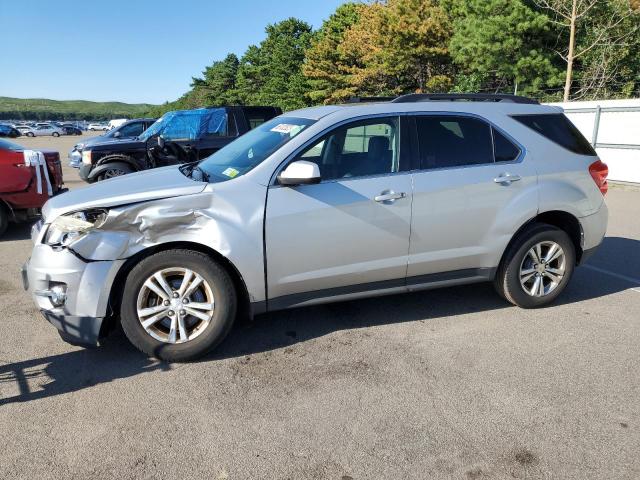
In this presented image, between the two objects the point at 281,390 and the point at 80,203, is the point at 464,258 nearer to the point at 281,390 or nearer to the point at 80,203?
the point at 281,390

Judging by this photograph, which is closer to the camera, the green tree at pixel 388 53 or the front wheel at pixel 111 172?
→ the front wheel at pixel 111 172

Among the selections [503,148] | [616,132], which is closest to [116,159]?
[503,148]

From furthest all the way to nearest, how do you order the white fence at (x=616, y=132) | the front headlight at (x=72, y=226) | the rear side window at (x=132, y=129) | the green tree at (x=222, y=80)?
1. the green tree at (x=222, y=80)
2. the rear side window at (x=132, y=129)
3. the white fence at (x=616, y=132)
4. the front headlight at (x=72, y=226)

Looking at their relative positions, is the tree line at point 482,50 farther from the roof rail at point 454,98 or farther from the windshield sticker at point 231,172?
the windshield sticker at point 231,172

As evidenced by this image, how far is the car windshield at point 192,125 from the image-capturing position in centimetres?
1030

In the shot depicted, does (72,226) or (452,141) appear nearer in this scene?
(72,226)

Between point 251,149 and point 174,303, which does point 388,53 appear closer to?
point 251,149

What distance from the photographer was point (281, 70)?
5112cm

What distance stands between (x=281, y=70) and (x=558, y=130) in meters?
49.8

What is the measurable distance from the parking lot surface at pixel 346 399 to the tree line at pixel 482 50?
519 inches

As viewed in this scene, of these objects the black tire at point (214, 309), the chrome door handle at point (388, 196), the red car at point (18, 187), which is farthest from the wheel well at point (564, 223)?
the red car at point (18, 187)

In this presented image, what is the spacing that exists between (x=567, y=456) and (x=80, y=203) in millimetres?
3366

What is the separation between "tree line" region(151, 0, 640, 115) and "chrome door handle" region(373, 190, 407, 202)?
12955 mm

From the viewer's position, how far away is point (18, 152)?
700 cm
